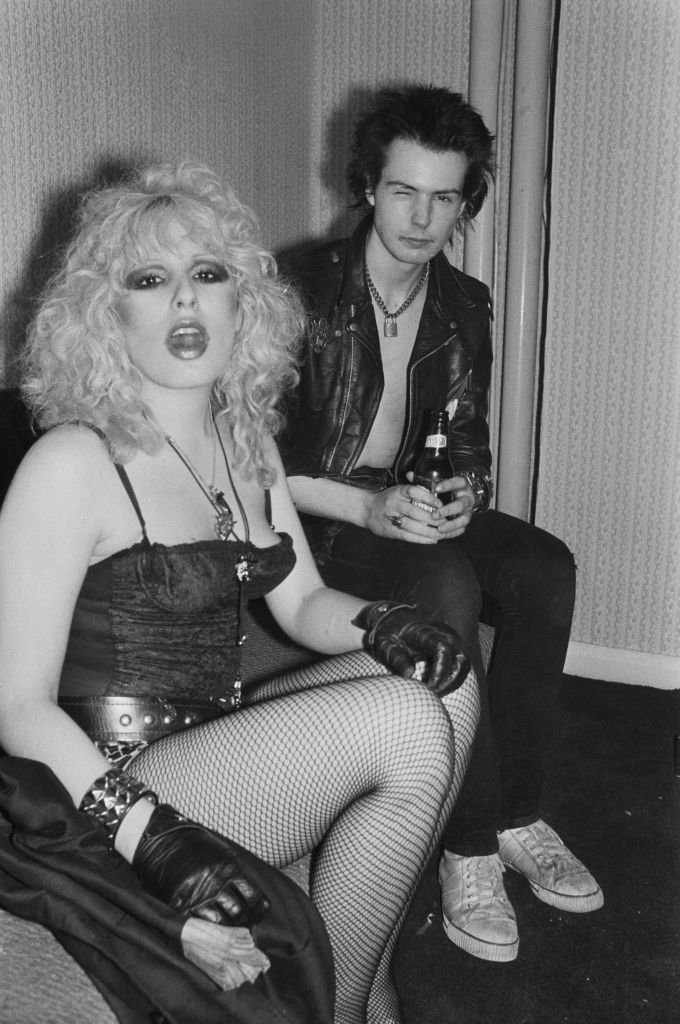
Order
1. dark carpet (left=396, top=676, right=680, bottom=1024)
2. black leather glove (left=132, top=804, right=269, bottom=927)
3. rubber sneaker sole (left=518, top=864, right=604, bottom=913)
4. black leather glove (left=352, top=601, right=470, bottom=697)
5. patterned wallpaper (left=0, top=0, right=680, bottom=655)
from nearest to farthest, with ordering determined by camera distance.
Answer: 1. black leather glove (left=132, top=804, right=269, bottom=927)
2. black leather glove (left=352, top=601, right=470, bottom=697)
3. dark carpet (left=396, top=676, right=680, bottom=1024)
4. rubber sneaker sole (left=518, top=864, right=604, bottom=913)
5. patterned wallpaper (left=0, top=0, right=680, bottom=655)

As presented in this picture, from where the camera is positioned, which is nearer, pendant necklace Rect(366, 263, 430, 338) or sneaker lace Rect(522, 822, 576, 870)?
sneaker lace Rect(522, 822, 576, 870)

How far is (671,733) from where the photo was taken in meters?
2.78

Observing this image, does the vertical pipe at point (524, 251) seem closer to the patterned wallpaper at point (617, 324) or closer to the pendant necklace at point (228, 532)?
the patterned wallpaper at point (617, 324)

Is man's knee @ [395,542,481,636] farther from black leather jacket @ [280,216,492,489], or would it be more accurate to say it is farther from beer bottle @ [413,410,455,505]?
black leather jacket @ [280,216,492,489]

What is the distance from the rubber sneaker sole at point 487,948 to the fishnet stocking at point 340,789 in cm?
46

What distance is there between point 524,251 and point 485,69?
0.53 metres

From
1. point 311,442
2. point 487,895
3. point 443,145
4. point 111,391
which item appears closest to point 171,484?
point 111,391

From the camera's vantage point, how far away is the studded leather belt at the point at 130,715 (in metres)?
1.35

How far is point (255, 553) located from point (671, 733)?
1757mm

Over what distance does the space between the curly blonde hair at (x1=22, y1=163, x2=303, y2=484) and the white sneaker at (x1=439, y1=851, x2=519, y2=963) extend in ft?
2.77

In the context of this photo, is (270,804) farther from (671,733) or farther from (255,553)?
(671,733)

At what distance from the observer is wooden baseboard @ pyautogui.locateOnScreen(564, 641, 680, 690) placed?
10.2 feet

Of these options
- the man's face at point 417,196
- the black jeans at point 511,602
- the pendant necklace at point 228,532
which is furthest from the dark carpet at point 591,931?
the man's face at point 417,196

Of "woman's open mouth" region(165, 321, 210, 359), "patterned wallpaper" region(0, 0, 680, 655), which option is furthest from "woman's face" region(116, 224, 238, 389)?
"patterned wallpaper" region(0, 0, 680, 655)
